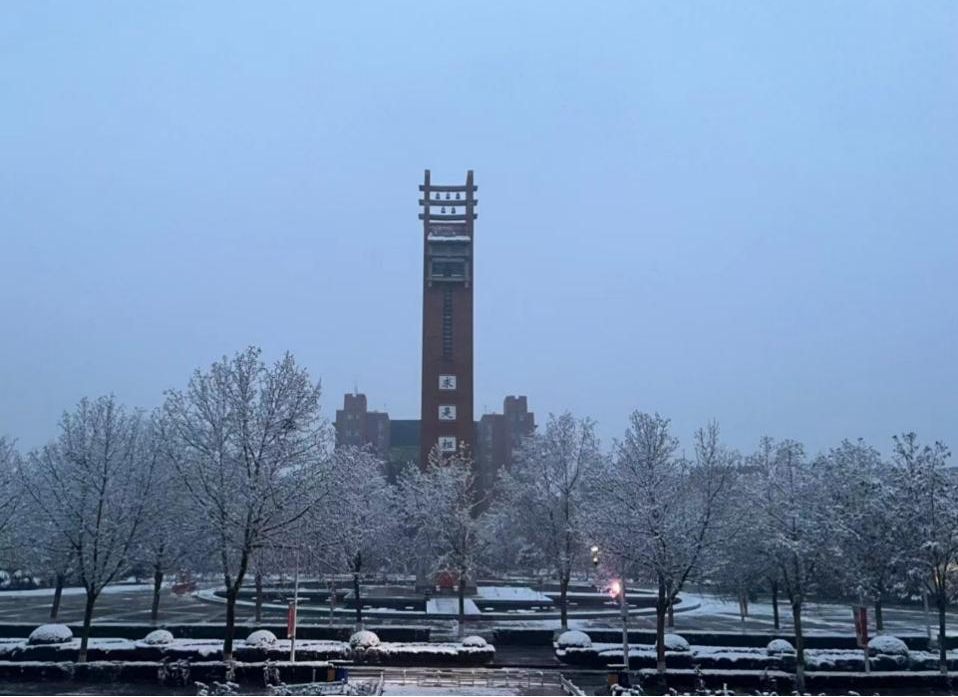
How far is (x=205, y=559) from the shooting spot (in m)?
35.0

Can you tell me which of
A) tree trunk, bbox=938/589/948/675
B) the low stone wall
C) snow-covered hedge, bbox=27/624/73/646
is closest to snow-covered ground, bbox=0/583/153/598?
the low stone wall

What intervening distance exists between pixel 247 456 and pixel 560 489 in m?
19.9

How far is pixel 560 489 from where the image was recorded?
43.4 meters

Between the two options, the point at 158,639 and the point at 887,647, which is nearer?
the point at 158,639

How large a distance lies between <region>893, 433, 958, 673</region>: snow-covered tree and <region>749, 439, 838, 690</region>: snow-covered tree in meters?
2.65

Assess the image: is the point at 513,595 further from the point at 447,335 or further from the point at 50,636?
the point at 50,636

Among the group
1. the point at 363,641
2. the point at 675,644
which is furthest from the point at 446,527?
the point at 675,644

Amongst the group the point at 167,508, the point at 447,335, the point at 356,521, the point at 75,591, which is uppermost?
the point at 447,335

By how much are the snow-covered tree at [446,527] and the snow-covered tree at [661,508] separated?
13.2m

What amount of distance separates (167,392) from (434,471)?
87.7 ft

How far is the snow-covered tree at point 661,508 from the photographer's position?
1132 inches

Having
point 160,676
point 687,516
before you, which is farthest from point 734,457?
point 160,676

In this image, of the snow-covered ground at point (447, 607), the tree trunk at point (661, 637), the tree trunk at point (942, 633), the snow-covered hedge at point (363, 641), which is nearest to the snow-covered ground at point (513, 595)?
the snow-covered ground at point (447, 607)

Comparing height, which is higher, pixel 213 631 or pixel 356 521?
pixel 356 521
